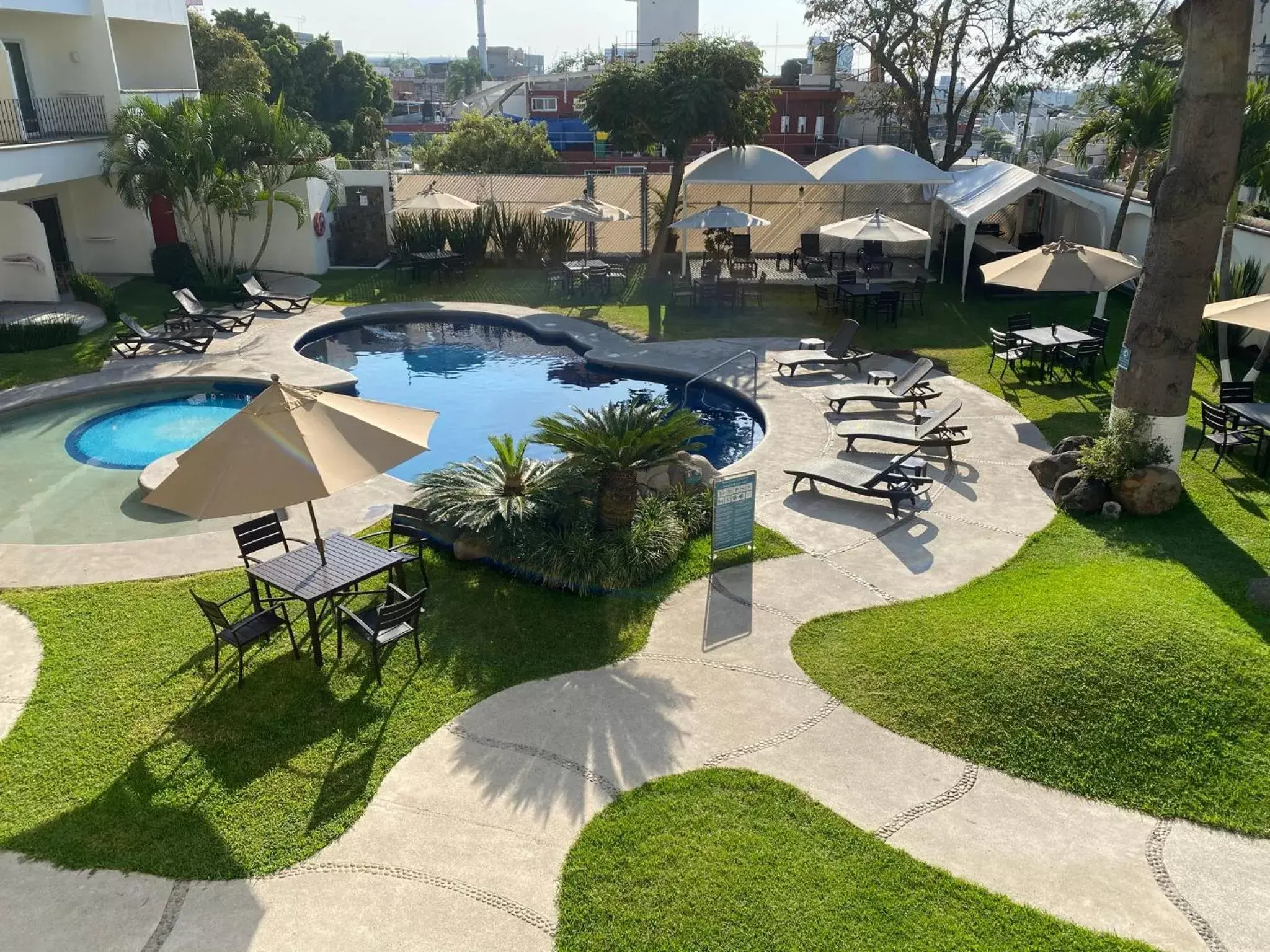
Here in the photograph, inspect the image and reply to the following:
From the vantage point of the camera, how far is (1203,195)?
1075 centimetres

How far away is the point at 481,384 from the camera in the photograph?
1866 cm

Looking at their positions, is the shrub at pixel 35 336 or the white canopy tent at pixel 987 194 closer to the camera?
the shrub at pixel 35 336

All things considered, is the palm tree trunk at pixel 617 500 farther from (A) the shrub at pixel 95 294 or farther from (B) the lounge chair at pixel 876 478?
(A) the shrub at pixel 95 294

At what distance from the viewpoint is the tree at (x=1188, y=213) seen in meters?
10.4

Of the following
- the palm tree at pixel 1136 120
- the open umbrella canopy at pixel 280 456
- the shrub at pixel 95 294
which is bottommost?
the shrub at pixel 95 294

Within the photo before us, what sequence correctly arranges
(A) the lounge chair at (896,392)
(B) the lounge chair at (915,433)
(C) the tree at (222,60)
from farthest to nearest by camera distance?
1. (C) the tree at (222,60)
2. (A) the lounge chair at (896,392)
3. (B) the lounge chair at (915,433)

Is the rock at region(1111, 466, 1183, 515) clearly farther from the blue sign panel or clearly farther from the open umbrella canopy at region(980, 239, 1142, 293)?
the open umbrella canopy at region(980, 239, 1142, 293)

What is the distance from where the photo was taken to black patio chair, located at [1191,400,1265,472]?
12641 mm

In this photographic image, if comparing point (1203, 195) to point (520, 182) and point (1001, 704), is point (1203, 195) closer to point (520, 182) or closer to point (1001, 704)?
point (1001, 704)

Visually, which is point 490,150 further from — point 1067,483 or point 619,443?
point 1067,483

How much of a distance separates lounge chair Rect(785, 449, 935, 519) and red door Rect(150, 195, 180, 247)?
21156 millimetres

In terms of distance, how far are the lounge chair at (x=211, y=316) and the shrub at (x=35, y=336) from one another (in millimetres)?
2177

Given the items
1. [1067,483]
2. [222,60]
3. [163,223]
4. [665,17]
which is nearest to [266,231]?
[163,223]

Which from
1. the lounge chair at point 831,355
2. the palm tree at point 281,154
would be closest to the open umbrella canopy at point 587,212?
the palm tree at point 281,154
